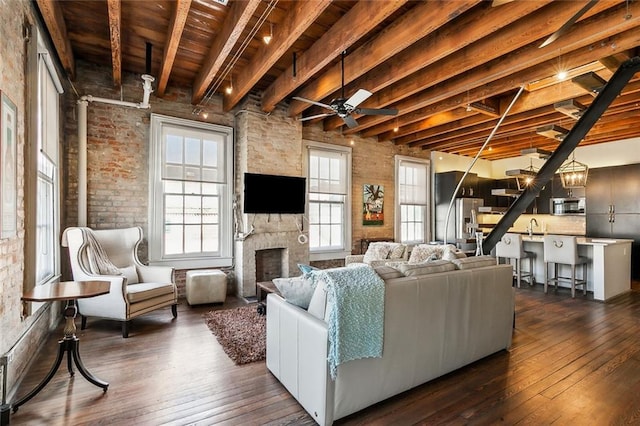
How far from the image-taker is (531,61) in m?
3.68

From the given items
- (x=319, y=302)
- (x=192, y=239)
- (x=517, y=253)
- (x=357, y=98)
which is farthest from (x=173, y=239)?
(x=517, y=253)

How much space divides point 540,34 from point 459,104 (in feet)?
6.92

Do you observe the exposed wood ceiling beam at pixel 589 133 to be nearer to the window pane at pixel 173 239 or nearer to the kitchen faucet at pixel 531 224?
the kitchen faucet at pixel 531 224

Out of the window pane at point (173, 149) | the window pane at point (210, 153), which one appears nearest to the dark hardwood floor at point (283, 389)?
the window pane at point (173, 149)

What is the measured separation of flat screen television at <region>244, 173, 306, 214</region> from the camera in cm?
555

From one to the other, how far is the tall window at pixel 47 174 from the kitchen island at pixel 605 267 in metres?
7.62

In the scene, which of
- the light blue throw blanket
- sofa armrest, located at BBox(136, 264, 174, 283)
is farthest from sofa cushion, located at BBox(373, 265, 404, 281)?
sofa armrest, located at BBox(136, 264, 174, 283)

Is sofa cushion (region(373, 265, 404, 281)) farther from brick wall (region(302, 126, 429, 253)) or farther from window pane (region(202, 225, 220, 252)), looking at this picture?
brick wall (region(302, 126, 429, 253))

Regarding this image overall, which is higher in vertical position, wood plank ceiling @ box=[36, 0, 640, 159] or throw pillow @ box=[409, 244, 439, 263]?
wood plank ceiling @ box=[36, 0, 640, 159]

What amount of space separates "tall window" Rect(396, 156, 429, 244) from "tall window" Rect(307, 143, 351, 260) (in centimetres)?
158

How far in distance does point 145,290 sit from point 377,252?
3.63 metres

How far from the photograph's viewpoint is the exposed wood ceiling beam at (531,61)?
3080 mm

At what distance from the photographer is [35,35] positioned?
2914 millimetres

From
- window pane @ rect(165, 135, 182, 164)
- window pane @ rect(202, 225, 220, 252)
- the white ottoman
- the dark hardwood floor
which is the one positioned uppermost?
window pane @ rect(165, 135, 182, 164)
